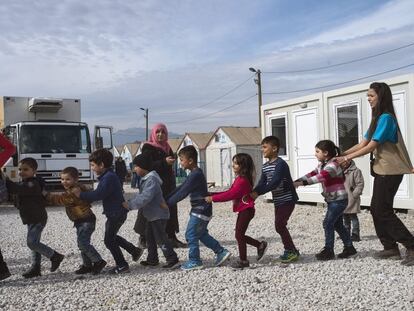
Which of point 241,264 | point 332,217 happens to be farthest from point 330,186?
point 241,264

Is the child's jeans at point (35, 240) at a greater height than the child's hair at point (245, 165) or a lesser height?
lesser

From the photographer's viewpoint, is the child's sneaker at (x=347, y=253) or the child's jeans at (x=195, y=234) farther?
the child's sneaker at (x=347, y=253)

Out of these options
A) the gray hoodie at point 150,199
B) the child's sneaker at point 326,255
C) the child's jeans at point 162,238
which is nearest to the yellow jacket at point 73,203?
the gray hoodie at point 150,199

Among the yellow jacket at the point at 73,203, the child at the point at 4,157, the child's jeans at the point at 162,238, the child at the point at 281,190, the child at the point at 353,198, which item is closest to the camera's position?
the child at the point at 4,157

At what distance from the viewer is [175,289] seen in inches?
194

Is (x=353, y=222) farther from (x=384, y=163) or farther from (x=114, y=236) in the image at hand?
(x=114, y=236)

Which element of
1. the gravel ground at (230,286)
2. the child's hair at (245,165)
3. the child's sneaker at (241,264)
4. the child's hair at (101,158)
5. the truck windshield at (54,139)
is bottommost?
the gravel ground at (230,286)

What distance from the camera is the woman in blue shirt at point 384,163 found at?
543 cm

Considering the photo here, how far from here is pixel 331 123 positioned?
1198cm

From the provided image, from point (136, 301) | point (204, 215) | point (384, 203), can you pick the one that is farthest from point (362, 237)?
point (136, 301)

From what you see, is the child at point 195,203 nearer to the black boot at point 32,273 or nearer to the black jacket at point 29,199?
the black jacket at point 29,199

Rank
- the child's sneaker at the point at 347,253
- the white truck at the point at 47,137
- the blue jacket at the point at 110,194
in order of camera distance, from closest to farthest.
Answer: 1. the blue jacket at the point at 110,194
2. the child's sneaker at the point at 347,253
3. the white truck at the point at 47,137

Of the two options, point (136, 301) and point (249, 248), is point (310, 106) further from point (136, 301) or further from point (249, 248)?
point (136, 301)

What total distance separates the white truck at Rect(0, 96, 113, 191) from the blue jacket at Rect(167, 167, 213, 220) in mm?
10108
